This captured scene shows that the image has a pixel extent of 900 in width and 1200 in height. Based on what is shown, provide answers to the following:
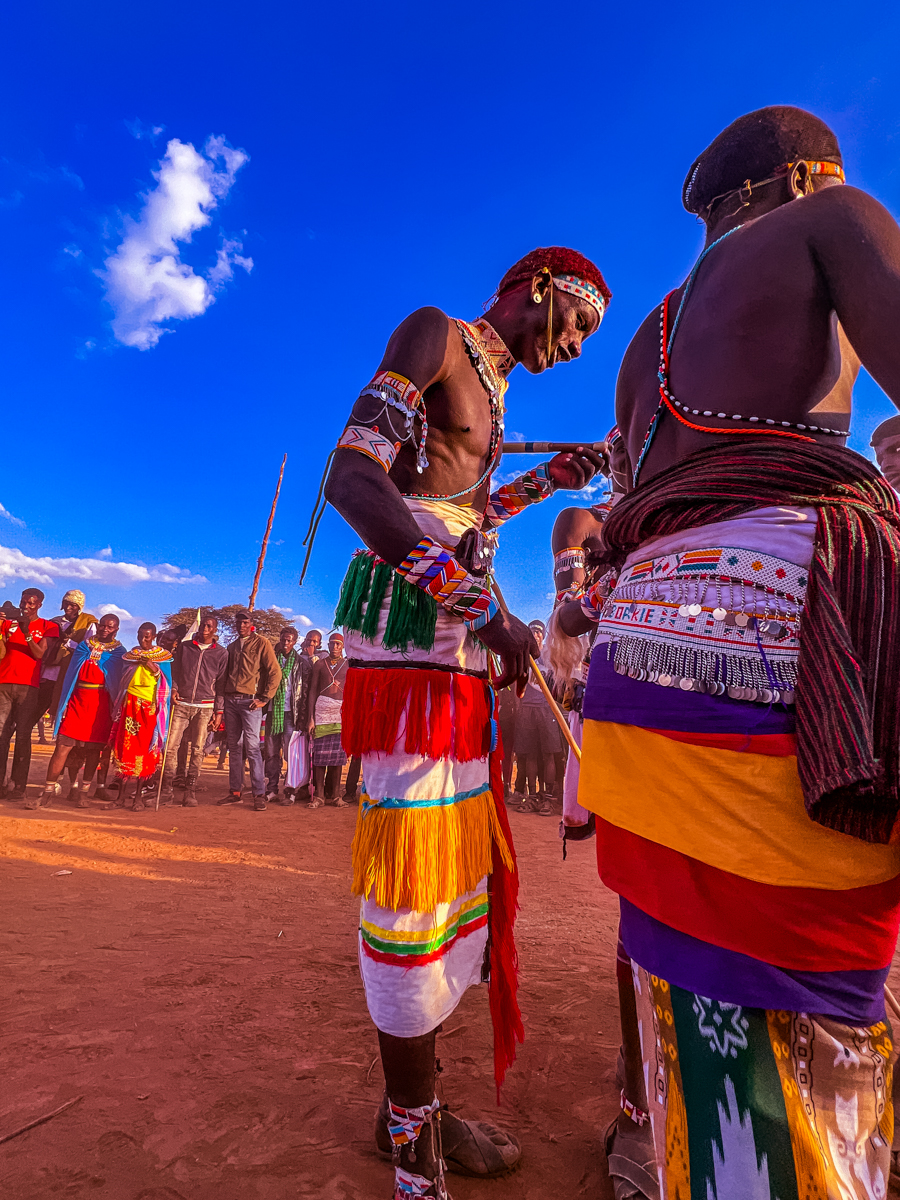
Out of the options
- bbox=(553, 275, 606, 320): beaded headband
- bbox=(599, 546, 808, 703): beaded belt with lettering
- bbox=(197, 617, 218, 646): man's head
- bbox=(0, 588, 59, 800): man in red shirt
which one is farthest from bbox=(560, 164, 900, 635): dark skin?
bbox=(197, 617, 218, 646): man's head

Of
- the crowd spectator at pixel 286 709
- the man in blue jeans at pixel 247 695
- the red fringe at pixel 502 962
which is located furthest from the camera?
the crowd spectator at pixel 286 709

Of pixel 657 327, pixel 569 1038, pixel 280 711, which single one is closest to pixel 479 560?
pixel 657 327

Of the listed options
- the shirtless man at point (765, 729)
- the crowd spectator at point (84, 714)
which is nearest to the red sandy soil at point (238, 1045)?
the shirtless man at point (765, 729)

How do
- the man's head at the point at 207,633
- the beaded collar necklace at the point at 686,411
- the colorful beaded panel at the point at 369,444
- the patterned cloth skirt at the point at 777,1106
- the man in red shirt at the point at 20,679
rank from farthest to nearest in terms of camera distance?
1. the man's head at the point at 207,633
2. the man in red shirt at the point at 20,679
3. the colorful beaded panel at the point at 369,444
4. the beaded collar necklace at the point at 686,411
5. the patterned cloth skirt at the point at 777,1106

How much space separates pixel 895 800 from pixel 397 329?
1788 mm

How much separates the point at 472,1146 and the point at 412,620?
5.22ft

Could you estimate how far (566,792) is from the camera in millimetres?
2516

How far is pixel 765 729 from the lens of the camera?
3.03 feet

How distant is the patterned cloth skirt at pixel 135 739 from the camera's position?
8.29 metres

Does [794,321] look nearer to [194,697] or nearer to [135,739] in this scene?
[135,739]

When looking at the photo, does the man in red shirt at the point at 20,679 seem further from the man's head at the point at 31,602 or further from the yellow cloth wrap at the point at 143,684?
the yellow cloth wrap at the point at 143,684

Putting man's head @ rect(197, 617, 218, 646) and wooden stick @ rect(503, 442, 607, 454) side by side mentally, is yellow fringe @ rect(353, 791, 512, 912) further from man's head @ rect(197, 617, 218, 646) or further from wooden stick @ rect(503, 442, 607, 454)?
man's head @ rect(197, 617, 218, 646)

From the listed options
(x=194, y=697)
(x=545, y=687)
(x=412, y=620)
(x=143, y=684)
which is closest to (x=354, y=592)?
(x=412, y=620)

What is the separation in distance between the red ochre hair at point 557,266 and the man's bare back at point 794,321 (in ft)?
3.77
